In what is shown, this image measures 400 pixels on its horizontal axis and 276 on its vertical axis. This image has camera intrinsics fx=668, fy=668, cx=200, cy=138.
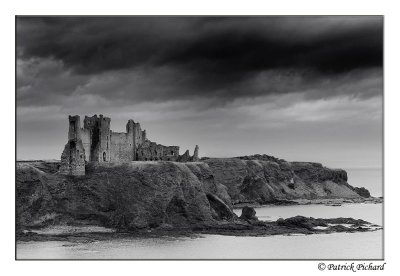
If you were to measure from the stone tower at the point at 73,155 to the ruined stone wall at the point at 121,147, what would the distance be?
7138mm

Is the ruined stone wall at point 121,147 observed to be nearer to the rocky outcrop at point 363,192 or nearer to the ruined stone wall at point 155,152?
the ruined stone wall at point 155,152

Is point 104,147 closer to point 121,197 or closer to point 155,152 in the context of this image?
point 121,197

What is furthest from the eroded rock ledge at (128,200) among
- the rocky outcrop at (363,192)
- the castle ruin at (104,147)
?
the rocky outcrop at (363,192)

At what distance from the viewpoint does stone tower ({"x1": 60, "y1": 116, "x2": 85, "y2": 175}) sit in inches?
2596

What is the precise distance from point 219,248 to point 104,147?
76.7ft

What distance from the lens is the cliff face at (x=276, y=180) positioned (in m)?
118

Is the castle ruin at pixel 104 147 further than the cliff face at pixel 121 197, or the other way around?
the castle ruin at pixel 104 147

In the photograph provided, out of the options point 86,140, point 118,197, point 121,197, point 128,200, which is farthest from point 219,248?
point 86,140

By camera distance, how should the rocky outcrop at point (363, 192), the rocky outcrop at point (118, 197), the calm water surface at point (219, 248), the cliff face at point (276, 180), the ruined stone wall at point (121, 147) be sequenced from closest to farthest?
1. the calm water surface at point (219, 248)
2. the rocky outcrop at point (118, 197)
3. the ruined stone wall at point (121, 147)
4. the cliff face at point (276, 180)
5. the rocky outcrop at point (363, 192)

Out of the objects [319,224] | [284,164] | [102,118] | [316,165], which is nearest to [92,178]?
[102,118]

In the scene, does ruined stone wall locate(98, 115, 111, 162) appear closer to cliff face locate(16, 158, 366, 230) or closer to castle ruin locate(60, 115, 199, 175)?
castle ruin locate(60, 115, 199, 175)

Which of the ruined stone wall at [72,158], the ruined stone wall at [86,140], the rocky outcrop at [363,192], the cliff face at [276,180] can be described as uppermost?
the ruined stone wall at [86,140]

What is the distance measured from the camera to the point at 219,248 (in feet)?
176

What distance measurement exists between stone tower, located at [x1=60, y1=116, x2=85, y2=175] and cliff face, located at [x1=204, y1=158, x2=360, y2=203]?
40.2 m
